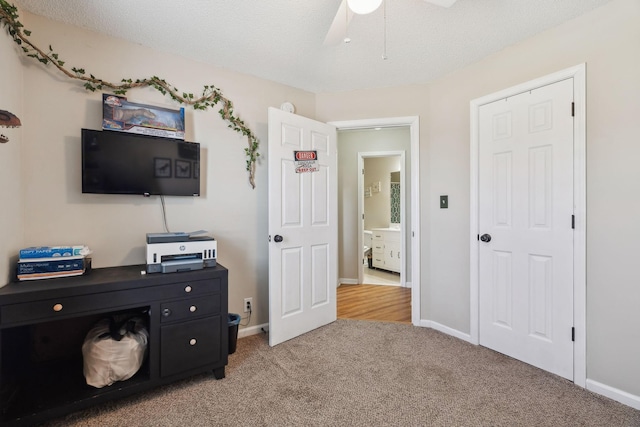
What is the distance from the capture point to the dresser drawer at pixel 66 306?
1.44 meters

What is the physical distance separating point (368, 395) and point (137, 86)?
264cm

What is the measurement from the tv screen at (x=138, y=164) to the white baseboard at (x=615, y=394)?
2990mm

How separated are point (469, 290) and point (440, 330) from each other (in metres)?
0.51

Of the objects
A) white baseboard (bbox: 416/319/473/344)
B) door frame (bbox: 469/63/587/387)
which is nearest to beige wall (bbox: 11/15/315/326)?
white baseboard (bbox: 416/319/473/344)

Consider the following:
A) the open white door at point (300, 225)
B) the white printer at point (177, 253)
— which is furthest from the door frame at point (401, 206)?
the white printer at point (177, 253)

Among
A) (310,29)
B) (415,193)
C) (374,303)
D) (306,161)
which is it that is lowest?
(374,303)

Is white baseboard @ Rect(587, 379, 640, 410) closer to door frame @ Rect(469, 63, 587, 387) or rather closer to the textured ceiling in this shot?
door frame @ Rect(469, 63, 587, 387)

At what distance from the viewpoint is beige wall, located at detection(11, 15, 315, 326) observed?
6.10 feet

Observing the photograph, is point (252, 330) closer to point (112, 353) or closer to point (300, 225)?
point (300, 225)

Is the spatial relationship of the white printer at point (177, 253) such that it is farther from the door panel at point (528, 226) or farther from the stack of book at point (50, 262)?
the door panel at point (528, 226)

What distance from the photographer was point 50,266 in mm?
1675

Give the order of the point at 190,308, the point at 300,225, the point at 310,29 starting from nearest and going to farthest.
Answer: the point at 190,308, the point at 310,29, the point at 300,225

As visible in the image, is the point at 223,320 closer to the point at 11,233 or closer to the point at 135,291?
the point at 135,291

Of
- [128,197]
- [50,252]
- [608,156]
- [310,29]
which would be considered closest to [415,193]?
[608,156]
